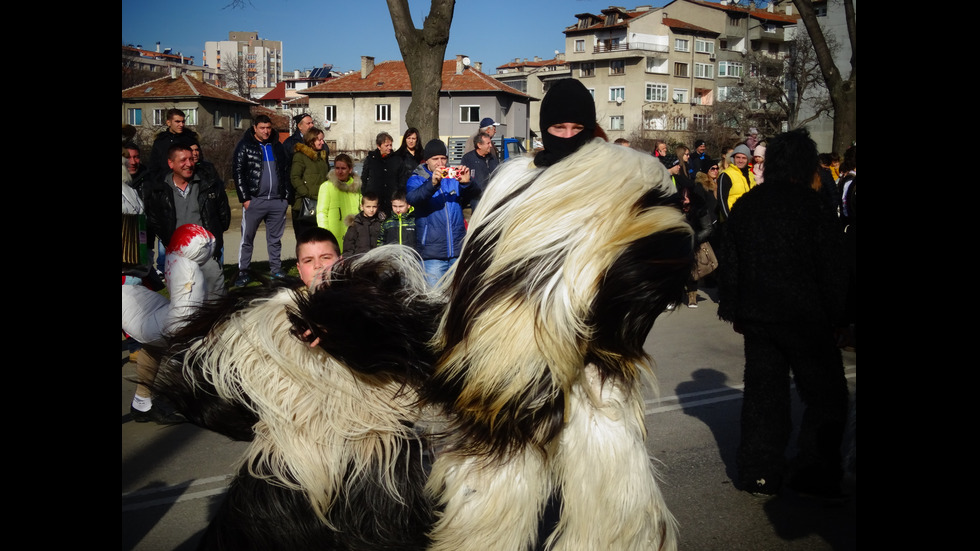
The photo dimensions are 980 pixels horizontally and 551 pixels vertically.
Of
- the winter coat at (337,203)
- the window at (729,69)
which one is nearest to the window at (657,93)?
the window at (729,69)

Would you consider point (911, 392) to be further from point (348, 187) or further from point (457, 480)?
point (348, 187)

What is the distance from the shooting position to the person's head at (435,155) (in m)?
7.47

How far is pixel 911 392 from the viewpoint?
2.82m

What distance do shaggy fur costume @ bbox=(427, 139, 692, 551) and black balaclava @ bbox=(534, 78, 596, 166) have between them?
0.26m

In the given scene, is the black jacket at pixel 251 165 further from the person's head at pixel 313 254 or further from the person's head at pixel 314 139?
the person's head at pixel 313 254

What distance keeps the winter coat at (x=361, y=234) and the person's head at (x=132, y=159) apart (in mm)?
3153

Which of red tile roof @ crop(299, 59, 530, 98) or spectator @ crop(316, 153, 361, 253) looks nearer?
spectator @ crop(316, 153, 361, 253)

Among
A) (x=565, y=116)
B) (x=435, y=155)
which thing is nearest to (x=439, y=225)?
(x=435, y=155)

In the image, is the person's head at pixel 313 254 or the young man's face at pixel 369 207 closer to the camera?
the person's head at pixel 313 254

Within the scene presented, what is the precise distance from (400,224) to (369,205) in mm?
813

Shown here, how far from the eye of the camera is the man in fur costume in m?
2.94

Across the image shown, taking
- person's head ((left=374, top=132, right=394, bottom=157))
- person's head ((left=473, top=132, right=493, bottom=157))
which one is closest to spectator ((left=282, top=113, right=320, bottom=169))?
person's head ((left=374, top=132, right=394, bottom=157))

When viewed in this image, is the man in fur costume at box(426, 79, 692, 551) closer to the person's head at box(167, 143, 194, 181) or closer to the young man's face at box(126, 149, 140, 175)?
the person's head at box(167, 143, 194, 181)
